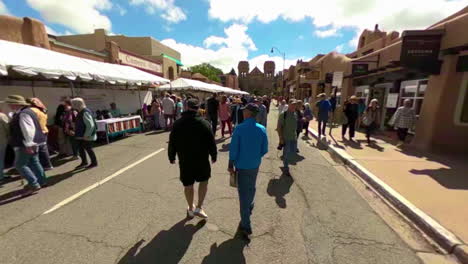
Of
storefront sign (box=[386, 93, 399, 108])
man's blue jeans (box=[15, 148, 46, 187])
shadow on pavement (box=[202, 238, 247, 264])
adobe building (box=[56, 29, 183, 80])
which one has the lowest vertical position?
shadow on pavement (box=[202, 238, 247, 264])

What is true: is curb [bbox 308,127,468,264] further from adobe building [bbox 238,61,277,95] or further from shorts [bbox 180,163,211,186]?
adobe building [bbox 238,61,277,95]

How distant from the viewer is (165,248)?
278cm

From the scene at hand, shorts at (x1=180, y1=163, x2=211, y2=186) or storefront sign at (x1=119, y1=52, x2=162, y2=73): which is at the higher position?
storefront sign at (x1=119, y1=52, x2=162, y2=73)

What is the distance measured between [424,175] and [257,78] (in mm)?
100478

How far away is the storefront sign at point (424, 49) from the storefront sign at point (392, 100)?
128 inches

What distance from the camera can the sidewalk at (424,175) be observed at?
3600 millimetres

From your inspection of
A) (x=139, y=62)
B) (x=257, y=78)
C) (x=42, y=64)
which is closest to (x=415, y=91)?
(x=42, y=64)

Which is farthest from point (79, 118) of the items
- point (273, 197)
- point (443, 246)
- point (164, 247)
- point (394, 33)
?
point (394, 33)

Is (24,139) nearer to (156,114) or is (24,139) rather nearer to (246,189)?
(246,189)

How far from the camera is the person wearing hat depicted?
400cm

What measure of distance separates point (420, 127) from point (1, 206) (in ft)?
37.1

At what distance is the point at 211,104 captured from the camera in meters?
9.59

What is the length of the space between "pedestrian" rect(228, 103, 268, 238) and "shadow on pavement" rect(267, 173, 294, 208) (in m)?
1.23

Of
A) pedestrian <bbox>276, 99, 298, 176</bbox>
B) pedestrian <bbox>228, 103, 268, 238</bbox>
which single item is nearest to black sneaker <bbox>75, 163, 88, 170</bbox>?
pedestrian <bbox>228, 103, 268, 238</bbox>
